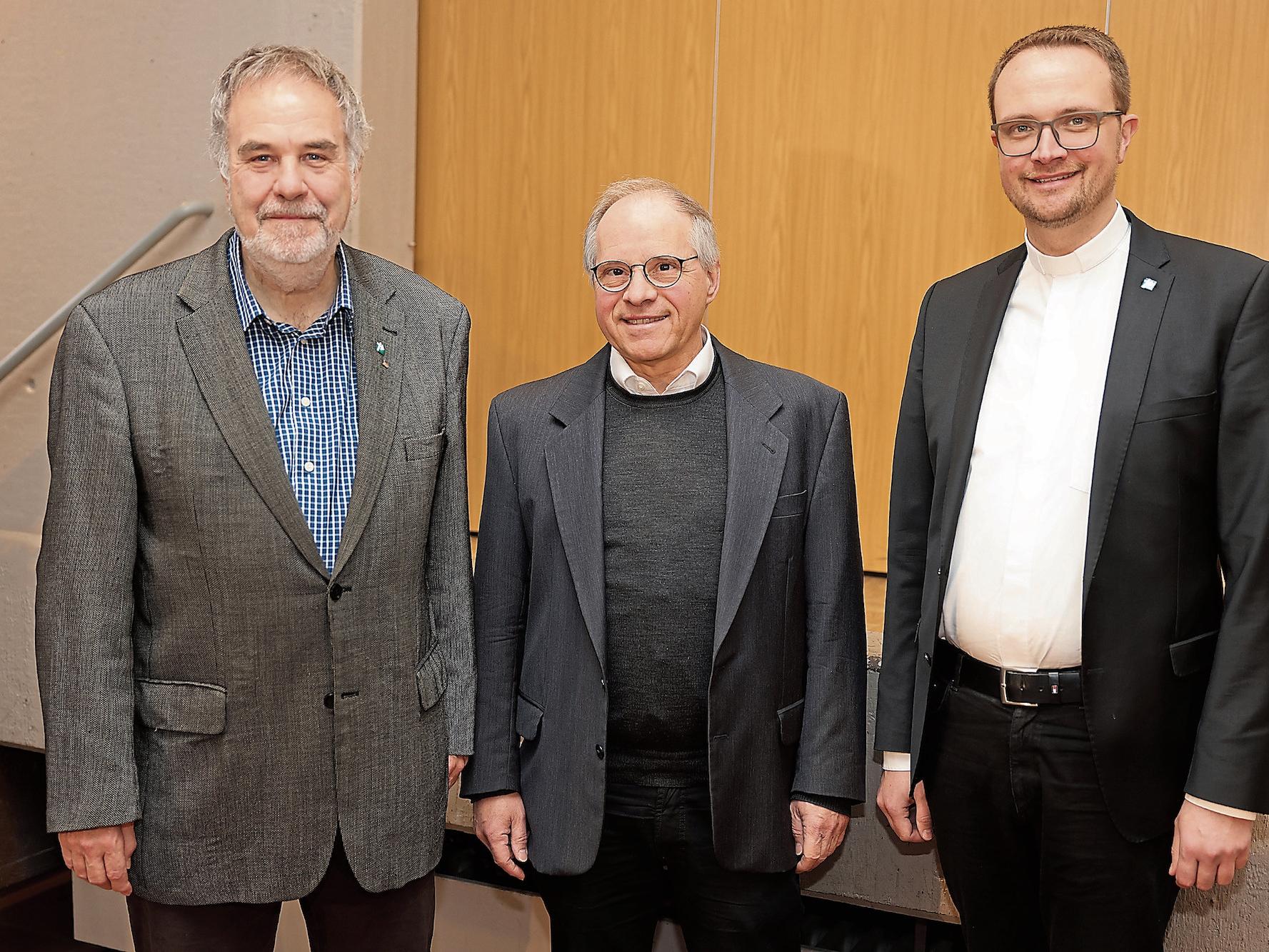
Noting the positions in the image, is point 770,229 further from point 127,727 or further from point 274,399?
point 127,727

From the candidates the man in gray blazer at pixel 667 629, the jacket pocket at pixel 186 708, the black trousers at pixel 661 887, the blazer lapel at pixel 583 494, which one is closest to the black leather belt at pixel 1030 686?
the man in gray blazer at pixel 667 629

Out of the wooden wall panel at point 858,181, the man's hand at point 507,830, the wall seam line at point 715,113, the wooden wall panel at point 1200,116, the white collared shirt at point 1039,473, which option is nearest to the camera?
the white collared shirt at point 1039,473

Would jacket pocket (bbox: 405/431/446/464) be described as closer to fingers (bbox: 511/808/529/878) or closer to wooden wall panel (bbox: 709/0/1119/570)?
fingers (bbox: 511/808/529/878)

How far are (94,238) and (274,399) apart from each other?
7.57 feet

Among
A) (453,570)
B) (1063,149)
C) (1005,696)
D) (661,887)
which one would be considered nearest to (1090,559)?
(1005,696)

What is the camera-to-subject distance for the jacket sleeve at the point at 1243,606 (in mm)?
1579

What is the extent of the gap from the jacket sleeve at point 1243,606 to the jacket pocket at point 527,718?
996 mm

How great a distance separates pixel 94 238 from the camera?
11.8 ft

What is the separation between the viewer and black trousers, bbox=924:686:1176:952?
1672 mm

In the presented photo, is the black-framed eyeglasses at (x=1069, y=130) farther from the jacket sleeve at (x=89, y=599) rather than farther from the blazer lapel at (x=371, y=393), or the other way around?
the jacket sleeve at (x=89, y=599)

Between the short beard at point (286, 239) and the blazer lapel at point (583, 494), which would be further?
the blazer lapel at point (583, 494)

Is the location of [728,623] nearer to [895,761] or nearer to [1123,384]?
[895,761]

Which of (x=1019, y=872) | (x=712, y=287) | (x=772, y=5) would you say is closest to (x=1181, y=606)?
(x=1019, y=872)

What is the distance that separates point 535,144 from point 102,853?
8.33ft
